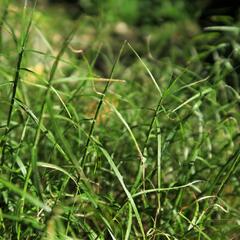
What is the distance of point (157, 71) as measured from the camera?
112 inches

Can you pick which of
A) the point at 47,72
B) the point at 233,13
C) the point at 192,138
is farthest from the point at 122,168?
the point at 233,13

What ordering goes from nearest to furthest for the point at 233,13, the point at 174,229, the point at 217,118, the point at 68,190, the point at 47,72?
1. the point at 174,229
2. the point at 68,190
3. the point at 217,118
4. the point at 47,72
5. the point at 233,13

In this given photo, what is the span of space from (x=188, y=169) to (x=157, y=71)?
1274mm

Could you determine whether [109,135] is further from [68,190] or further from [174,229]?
[174,229]

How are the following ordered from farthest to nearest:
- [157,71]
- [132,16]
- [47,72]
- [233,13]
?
[132,16], [233,13], [157,71], [47,72]

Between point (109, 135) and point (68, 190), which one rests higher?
point (109, 135)

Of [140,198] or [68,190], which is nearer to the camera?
[140,198]

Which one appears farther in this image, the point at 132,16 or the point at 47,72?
the point at 132,16

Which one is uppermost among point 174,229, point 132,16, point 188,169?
point 188,169

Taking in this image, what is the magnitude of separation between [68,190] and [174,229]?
379 millimetres

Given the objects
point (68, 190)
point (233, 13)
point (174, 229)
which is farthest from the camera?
point (233, 13)

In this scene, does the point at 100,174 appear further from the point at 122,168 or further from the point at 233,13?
the point at 233,13

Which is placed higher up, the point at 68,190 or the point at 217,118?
the point at 217,118

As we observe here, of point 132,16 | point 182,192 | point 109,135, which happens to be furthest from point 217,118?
point 132,16
